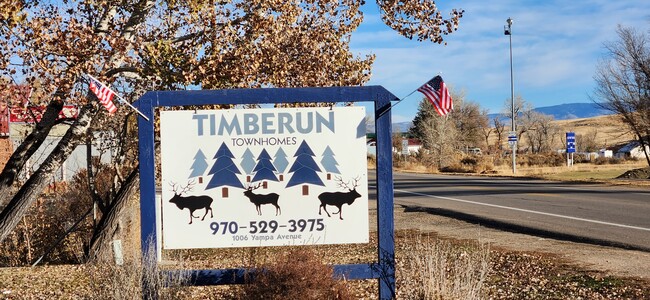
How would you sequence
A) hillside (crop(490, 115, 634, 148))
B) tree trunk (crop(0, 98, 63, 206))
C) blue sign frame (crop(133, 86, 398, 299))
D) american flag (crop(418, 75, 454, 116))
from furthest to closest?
1. hillside (crop(490, 115, 634, 148))
2. tree trunk (crop(0, 98, 63, 206))
3. blue sign frame (crop(133, 86, 398, 299))
4. american flag (crop(418, 75, 454, 116))

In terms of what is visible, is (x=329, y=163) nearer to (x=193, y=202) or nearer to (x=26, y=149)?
(x=193, y=202)

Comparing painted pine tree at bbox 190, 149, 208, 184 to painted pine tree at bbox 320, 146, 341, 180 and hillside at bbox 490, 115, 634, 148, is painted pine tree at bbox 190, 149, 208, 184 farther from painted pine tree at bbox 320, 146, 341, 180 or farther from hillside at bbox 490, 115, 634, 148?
hillside at bbox 490, 115, 634, 148

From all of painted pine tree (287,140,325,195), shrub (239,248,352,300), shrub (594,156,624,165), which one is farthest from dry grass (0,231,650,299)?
shrub (594,156,624,165)

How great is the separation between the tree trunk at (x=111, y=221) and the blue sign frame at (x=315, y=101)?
4563 mm

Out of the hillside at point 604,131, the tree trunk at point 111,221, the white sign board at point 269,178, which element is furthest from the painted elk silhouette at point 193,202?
the hillside at point 604,131

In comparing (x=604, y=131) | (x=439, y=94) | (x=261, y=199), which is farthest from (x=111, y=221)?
(x=604, y=131)

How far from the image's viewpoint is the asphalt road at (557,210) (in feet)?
42.3

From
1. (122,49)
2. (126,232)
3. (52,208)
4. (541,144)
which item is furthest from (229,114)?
(541,144)

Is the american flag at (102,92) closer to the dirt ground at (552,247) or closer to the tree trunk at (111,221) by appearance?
the tree trunk at (111,221)

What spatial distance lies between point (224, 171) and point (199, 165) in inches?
9.2

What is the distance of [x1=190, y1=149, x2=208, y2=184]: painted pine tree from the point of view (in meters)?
6.08

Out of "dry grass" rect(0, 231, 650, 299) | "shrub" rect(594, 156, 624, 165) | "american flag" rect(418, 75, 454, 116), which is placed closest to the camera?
"dry grass" rect(0, 231, 650, 299)

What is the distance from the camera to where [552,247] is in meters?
11.2

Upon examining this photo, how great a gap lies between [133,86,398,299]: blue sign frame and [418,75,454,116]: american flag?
0.97ft
